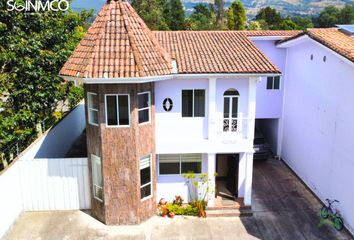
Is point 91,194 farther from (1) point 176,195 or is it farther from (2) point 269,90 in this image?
(2) point 269,90

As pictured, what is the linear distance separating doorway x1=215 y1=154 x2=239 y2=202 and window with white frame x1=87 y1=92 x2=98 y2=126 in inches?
283

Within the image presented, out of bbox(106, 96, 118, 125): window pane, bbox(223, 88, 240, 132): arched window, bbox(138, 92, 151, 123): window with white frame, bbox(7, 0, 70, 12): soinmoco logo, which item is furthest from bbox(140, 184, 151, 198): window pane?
bbox(7, 0, 70, 12): soinmoco logo

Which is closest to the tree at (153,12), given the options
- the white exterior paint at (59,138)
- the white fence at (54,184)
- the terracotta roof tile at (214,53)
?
the white exterior paint at (59,138)

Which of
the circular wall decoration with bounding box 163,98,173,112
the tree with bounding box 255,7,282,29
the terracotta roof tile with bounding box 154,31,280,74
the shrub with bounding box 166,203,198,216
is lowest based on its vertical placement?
the shrub with bounding box 166,203,198,216

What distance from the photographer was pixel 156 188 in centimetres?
1666

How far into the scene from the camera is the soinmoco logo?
17.6 meters

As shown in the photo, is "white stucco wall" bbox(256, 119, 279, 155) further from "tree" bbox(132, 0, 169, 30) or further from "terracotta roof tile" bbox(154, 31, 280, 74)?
"tree" bbox(132, 0, 169, 30)

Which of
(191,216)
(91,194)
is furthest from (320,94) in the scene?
(91,194)

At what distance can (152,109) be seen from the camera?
51.0ft

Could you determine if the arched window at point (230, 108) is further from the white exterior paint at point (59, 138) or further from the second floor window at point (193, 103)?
the white exterior paint at point (59, 138)

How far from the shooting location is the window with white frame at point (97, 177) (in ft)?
51.1

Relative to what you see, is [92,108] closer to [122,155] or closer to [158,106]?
[122,155]

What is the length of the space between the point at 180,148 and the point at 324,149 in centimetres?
710

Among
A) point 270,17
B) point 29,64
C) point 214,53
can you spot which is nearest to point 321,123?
point 214,53
